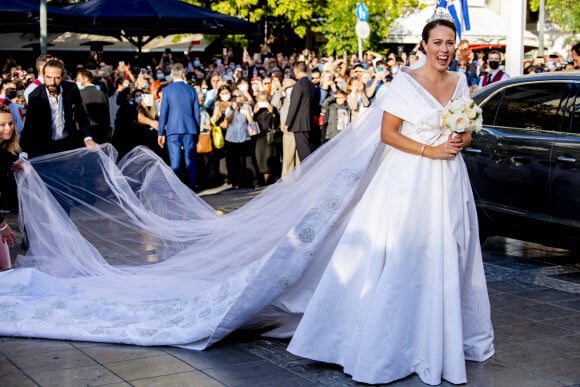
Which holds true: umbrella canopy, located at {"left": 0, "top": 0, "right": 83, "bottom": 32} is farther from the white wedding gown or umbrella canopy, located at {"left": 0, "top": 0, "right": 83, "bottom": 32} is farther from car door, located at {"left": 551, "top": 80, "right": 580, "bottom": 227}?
car door, located at {"left": 551, "top": 80, "right": 580, "bottom": 227}

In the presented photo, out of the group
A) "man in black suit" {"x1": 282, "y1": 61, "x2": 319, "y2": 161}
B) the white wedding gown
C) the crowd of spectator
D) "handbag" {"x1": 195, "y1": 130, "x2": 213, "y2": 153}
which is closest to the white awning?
the crowd of spectator

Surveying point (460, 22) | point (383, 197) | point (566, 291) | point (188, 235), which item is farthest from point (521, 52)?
point (383, 197)

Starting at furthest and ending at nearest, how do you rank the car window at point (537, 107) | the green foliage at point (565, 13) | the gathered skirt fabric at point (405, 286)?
1. the green foliage at point (565, 13)
2. the car window at point (537, 107)
3. the gathered skirt fabric at point (405, 286)

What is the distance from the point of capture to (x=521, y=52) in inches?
511

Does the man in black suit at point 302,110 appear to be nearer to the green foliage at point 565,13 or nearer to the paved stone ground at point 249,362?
the paved stone ground at point 249,362

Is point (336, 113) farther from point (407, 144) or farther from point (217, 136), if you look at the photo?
point (407, 144)

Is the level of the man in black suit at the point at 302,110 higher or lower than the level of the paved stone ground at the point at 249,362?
higher

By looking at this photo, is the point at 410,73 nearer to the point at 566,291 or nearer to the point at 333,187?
the point at 333,187

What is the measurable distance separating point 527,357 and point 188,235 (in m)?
2.88

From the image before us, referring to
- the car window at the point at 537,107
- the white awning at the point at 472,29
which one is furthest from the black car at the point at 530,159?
the white awning at the point at 472,29

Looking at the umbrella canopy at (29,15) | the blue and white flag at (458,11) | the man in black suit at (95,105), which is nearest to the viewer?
the man in black suit at (95,105)

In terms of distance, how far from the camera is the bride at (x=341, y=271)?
537cm

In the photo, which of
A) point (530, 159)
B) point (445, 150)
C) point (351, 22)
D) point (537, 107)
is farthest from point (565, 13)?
point (445, 150)

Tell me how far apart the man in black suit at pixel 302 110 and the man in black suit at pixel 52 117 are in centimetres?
559
